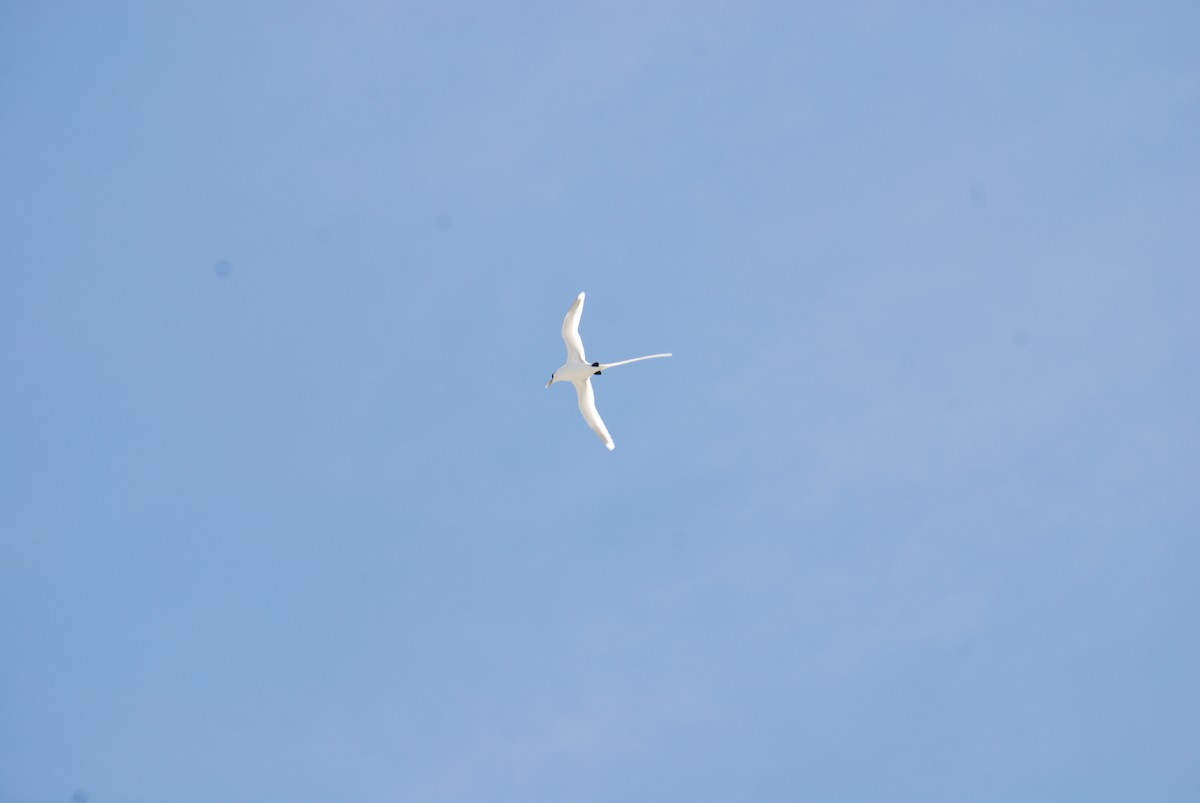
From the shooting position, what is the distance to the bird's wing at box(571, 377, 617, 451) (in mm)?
45719

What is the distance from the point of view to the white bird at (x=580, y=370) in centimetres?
4453

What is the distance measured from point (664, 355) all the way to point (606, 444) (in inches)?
154

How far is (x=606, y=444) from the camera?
4600cm

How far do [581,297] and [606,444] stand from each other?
495 cm

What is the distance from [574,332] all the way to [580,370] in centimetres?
125

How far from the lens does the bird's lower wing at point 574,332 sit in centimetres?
4431

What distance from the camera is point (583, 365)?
148ft

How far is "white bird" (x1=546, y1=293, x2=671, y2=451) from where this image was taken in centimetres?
4453

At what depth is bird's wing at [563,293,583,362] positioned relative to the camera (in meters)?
44.3

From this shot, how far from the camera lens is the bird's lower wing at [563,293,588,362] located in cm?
4431

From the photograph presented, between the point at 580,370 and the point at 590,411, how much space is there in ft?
4.95

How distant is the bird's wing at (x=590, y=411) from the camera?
4572 centimetres

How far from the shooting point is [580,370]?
4525 cm

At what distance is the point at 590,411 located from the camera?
45969 mm
